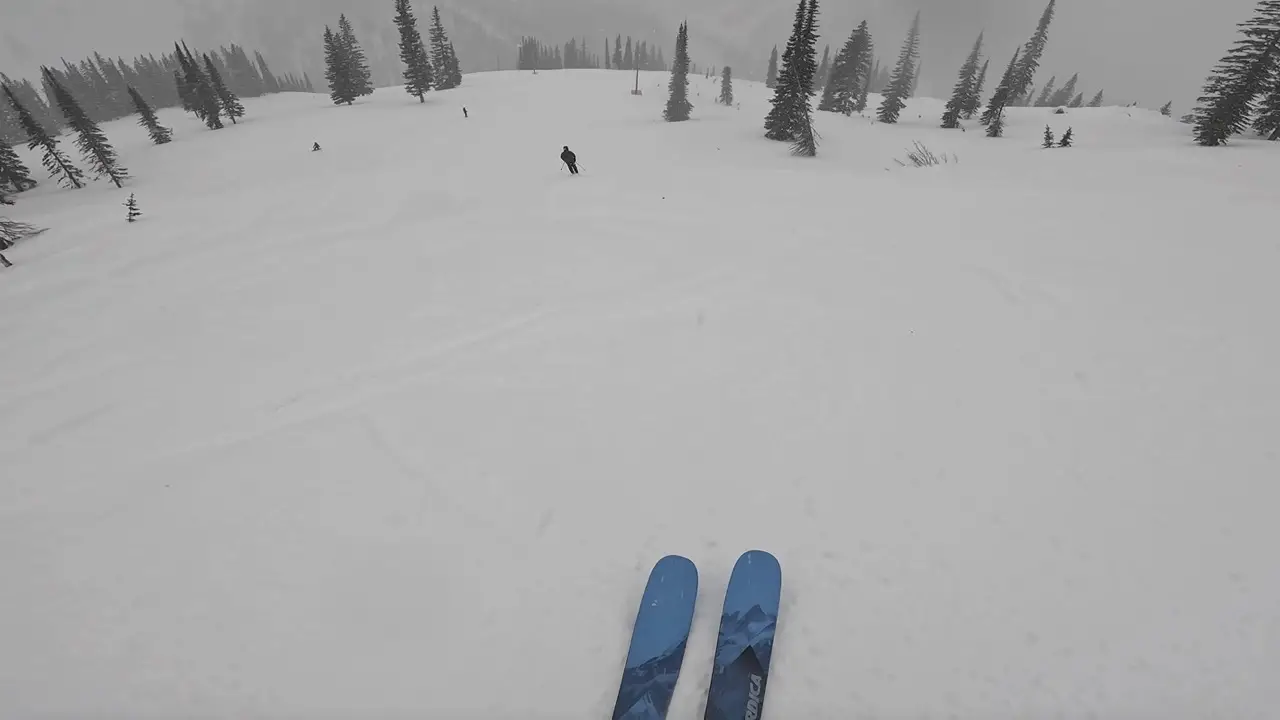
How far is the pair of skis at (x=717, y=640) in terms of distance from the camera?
3684mm

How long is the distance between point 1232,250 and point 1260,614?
28.9ft

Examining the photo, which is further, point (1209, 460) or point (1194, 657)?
point (1209, 460)

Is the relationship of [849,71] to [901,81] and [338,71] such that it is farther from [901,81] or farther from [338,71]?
[338,71]

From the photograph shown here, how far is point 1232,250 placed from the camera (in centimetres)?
861

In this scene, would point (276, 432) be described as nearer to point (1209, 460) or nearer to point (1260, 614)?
point (1260, 614)

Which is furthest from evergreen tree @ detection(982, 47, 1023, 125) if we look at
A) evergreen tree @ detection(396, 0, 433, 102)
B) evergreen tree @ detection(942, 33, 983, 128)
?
evergreen tree @ detection(396, 0, 433, 102)

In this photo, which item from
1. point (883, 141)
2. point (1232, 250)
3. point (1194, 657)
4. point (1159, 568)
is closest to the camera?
point (1194, 657)

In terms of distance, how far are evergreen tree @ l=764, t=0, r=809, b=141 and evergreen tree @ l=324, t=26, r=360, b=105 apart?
49950 mm

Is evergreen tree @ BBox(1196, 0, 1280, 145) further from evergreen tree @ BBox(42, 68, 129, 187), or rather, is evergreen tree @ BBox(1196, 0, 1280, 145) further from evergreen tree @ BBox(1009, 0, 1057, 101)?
evergreen tree @ BBox(42, 68, 129, 187)

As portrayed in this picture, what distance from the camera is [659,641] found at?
4023 millimetres

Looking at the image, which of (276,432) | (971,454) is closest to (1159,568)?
(971,454)

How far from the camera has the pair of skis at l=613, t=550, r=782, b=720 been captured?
368 centimetres

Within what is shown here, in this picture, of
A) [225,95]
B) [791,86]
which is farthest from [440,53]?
[791,86]

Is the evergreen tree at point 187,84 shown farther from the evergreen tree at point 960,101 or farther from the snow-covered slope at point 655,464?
the evergreen tree at point 960,101
